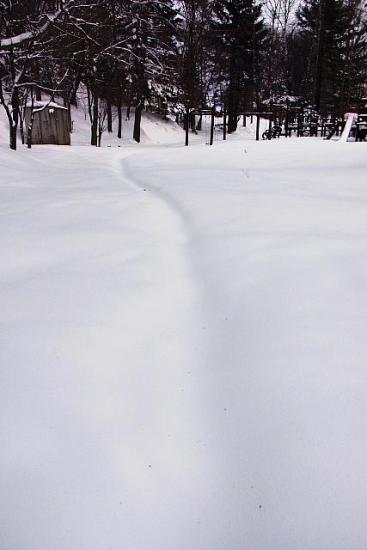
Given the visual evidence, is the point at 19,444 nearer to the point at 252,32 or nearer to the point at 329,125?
the point at 329,125

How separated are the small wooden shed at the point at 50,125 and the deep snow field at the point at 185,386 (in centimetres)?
1270

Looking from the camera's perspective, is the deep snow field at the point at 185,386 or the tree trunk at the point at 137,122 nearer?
the deep snow field at the point at 185,386

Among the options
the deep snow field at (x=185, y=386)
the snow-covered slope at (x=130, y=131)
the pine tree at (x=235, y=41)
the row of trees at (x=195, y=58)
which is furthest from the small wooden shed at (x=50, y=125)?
the deep snow field at (x=185, y=386)

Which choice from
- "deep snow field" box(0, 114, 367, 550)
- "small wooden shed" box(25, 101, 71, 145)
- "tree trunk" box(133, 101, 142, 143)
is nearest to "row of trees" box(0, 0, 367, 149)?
"tree trunk" box(133, 101, 142, 143)

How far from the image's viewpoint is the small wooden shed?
49.7ft

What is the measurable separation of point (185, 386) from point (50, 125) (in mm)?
15211

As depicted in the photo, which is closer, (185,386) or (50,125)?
(185,386)

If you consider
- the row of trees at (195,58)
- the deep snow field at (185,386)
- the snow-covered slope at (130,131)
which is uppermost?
the row of trees at (195,58)

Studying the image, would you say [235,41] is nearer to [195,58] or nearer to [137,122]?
[195,58]

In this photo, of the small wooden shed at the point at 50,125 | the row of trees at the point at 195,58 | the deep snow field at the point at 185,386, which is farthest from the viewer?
the row of trees at the point at 195,58

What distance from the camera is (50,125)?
50.2 ft

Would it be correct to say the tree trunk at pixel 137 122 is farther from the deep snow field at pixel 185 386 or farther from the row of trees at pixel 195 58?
the deep snow field at pixel 185 386

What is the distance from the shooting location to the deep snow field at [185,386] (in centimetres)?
125

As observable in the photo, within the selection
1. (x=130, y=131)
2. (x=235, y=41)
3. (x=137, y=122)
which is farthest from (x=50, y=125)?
(x=235, y=41)
